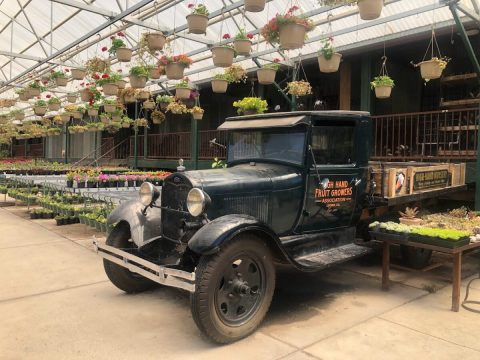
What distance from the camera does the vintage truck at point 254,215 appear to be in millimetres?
3412

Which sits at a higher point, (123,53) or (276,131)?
(123,53)

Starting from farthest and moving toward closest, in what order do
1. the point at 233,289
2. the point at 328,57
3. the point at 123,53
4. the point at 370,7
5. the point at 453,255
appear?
the point at 123,53
the point at 328,57
the point at 370,7
the point at 453,255
the point at 233,289

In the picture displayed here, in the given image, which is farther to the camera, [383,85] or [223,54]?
[223,54]

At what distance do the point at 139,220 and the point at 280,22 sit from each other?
3962mm

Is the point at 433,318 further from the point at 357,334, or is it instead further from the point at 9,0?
the point at 9,0

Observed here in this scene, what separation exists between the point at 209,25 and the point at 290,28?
454 cm

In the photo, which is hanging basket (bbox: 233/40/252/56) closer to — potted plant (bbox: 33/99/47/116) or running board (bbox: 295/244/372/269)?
running board (bbox: 295/244/372/269)

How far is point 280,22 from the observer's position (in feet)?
21.4

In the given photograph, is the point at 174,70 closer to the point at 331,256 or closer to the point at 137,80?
the point at 137,80

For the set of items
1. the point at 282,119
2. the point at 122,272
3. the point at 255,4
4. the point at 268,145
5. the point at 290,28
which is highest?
the point at 255,4

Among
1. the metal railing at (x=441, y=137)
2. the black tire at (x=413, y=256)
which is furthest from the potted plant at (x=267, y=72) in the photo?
the black tire at (x=413, y=256)

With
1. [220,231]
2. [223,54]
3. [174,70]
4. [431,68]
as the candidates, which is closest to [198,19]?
[223,54]

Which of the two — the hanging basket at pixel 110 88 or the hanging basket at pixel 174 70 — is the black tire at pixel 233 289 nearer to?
the hanging basket at pixel 174 70

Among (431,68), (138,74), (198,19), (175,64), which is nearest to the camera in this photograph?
(431,68)
